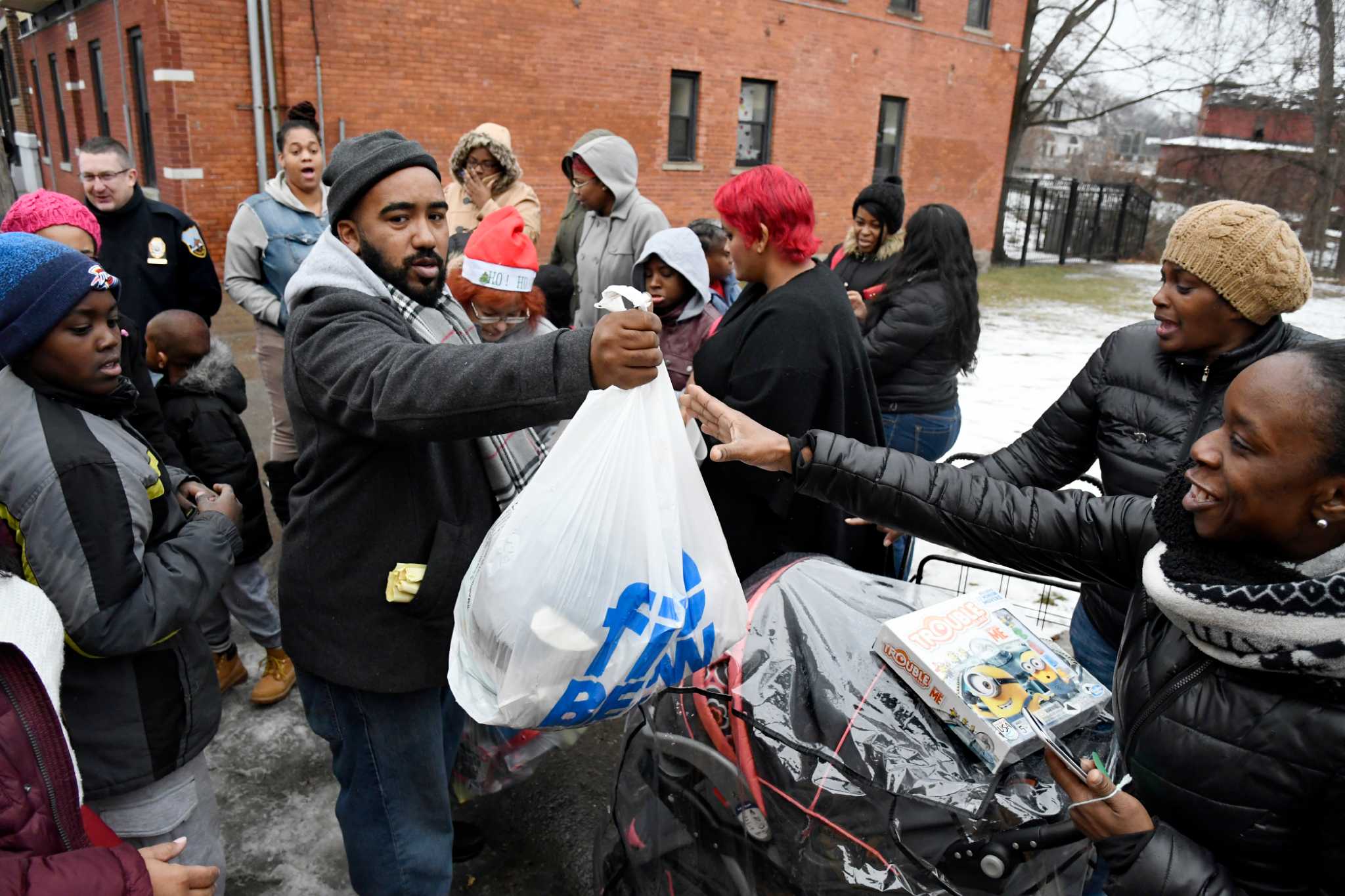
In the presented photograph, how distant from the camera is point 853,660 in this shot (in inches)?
→ 66.2

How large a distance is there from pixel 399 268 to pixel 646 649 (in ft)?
3.17

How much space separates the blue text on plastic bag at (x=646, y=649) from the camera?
151 centimetres

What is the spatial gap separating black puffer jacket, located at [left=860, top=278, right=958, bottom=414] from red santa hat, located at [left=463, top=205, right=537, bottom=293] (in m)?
1.92

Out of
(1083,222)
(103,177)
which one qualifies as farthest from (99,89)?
(1083,222)

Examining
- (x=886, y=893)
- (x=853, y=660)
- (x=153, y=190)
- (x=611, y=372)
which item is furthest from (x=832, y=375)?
(x=153, y=190)

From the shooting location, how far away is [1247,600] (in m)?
1.24

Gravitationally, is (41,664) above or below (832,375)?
below

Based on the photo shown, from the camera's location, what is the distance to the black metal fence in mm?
21000

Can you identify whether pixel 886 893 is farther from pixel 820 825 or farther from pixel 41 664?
pixel 41 664

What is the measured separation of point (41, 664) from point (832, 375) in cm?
205

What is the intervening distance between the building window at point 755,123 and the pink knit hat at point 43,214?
13758 millimetres

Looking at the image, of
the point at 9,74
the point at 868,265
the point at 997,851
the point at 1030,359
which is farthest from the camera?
the point at 9,74

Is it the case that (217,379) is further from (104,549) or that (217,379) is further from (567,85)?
(567,85)

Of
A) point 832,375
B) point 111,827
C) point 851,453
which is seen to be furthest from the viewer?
point 832,375
